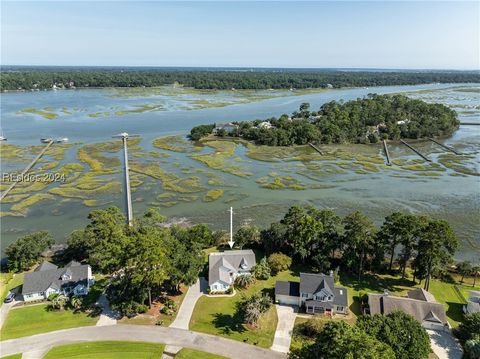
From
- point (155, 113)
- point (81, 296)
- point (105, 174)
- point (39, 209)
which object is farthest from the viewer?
point (155, 113)

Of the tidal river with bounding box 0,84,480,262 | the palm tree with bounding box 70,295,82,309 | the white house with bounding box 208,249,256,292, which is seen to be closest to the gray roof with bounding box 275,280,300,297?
the white house with bounding box 208,249,256,292

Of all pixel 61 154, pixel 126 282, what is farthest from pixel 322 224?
pixel 61 154

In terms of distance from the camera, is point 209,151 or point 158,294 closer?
point 158,294

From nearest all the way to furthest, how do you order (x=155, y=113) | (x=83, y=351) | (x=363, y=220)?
(x=83, y=351)
(x=363, y=220)
(x=155, y=113)

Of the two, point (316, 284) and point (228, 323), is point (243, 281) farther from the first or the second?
point (316, 284)

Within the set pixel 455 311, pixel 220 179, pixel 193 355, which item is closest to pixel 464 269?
pixel 455 311

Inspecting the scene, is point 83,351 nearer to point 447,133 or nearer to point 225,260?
point 225,260

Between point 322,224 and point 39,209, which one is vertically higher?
point 322,224

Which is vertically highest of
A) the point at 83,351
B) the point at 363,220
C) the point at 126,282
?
the point at 363,220
